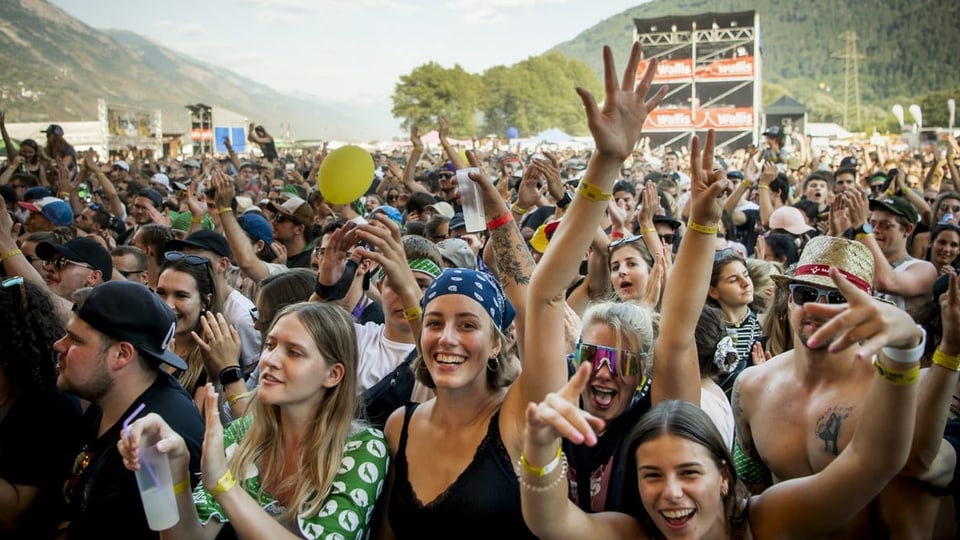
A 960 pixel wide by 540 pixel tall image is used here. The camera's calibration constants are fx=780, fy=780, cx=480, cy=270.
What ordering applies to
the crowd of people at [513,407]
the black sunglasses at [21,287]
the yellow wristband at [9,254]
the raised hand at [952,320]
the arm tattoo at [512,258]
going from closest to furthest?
the crowd of people at [513,407]
the raised hand at [952,320]
the arm tattoo at [512,258]
the black sunglasses at [21,287]
the yellow wristband at [9,254]

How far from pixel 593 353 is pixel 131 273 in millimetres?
4093

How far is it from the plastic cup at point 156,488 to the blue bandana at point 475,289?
0.95m

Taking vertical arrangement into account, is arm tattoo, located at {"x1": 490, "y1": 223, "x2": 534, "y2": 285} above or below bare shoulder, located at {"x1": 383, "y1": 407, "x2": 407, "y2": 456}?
above

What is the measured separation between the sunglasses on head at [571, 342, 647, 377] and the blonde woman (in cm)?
82

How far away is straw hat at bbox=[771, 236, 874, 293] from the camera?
2691 millimetres

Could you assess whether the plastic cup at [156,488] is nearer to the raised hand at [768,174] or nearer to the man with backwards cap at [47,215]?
the man with backwards cap at [47,215]

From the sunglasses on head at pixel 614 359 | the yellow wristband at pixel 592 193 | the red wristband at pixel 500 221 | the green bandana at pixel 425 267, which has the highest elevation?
the yellow wristband at pixel 592 193

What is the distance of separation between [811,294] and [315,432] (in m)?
1.83

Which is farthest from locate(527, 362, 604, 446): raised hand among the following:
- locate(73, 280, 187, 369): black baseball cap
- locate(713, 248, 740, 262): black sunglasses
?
locate(713, 248, 740, 262): black sunglasses

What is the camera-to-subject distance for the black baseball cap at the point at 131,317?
2.79 m

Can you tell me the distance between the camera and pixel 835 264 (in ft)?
8.93

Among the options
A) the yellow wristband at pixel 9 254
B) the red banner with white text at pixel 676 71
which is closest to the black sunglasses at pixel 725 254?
the yellow wristband at pixel 9 254

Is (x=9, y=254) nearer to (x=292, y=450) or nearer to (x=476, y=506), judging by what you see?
(x=292, y=450)

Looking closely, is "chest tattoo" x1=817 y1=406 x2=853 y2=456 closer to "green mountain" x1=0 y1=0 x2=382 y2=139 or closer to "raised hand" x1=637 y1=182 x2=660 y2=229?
"raised hand" x1=637 y1=182 x2=660 y2=229
